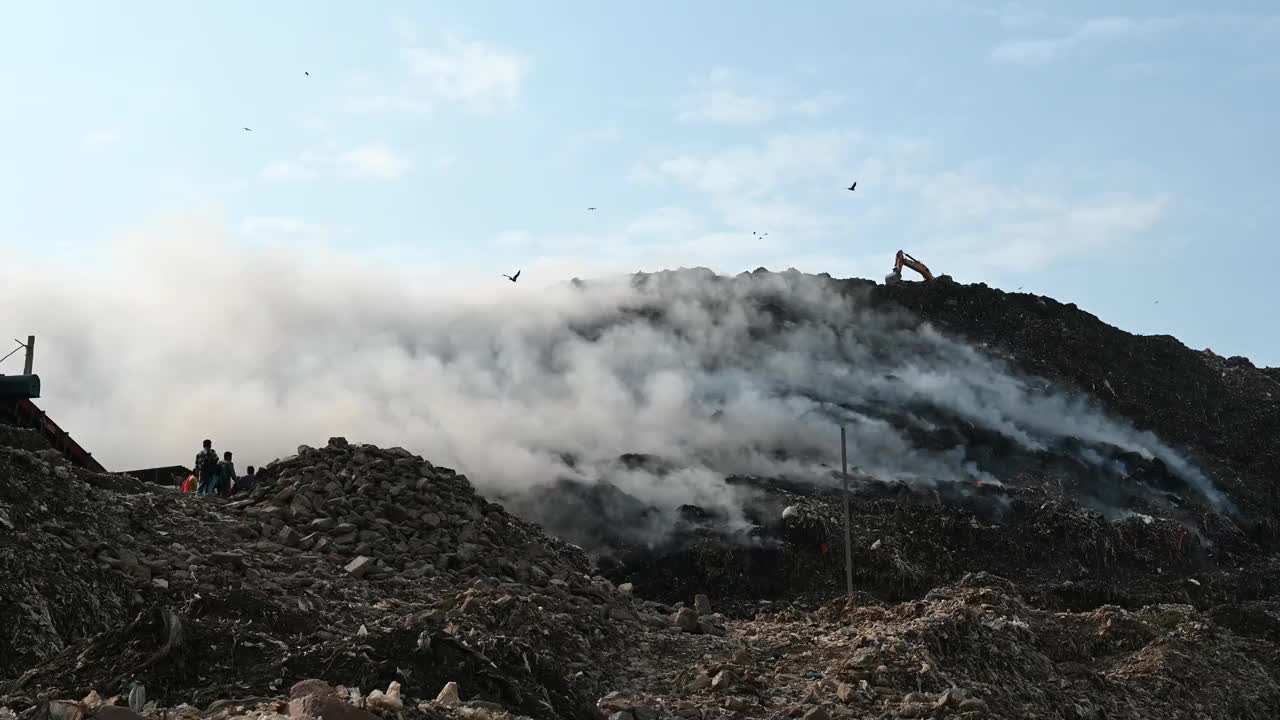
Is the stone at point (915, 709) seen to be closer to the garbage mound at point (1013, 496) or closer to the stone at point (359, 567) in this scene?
the stone at point (359, 567)

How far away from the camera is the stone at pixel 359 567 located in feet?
53.0

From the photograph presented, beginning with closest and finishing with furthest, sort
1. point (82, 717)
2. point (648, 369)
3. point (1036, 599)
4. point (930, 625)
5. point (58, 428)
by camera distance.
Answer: point (82, 717) < point (930, 625) < point (58, 428) < point (1036, 599) < point (648, 369)

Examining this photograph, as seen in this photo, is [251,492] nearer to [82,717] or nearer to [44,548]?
[44,548]

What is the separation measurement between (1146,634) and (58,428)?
56.2ft

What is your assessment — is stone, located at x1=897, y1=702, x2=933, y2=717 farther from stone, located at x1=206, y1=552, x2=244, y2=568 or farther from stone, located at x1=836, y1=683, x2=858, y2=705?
stone, located at x1=206, y1=552, x2=244, y2=568

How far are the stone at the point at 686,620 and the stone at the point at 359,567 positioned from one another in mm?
4027

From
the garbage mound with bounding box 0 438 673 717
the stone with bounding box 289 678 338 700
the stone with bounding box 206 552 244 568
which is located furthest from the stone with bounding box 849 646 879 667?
the stone with bounding box 206 552 244 568

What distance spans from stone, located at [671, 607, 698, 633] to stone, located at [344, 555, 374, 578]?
159 inches

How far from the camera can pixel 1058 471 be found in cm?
3278

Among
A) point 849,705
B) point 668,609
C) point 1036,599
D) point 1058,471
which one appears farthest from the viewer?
point 1058,471

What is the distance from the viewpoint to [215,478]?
20.2 m

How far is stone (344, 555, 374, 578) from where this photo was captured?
636 inches

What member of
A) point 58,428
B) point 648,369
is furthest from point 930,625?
point 648,369

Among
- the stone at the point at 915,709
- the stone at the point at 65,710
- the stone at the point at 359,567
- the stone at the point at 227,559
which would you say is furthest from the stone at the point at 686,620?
Result: the stone at the point at 65,710
